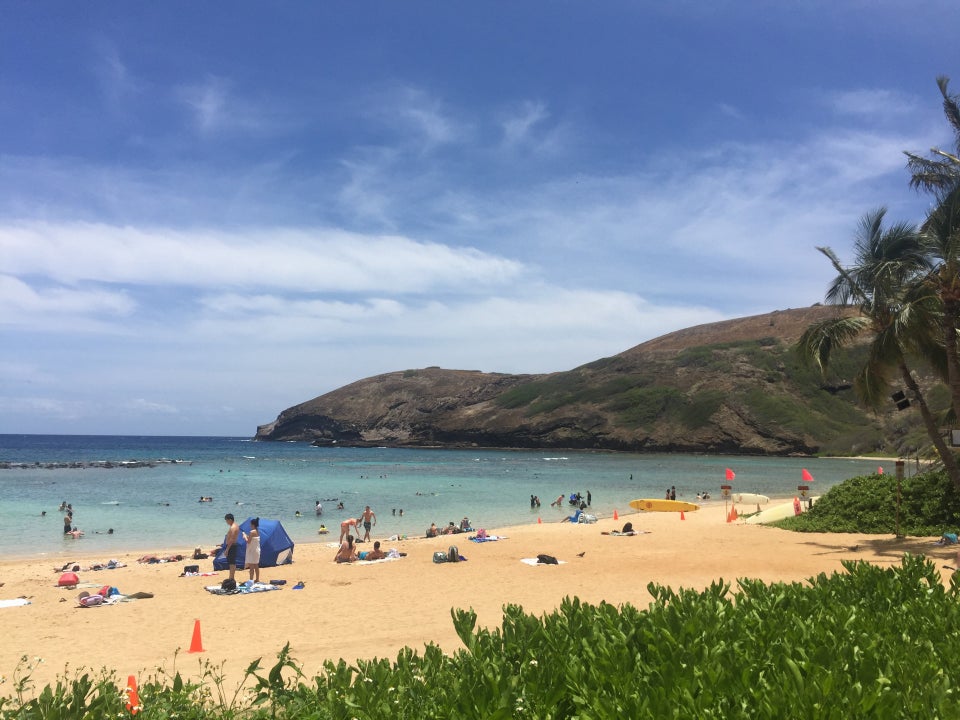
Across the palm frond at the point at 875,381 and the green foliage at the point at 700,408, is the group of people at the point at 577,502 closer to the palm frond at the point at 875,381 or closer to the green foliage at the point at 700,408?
the palm frond at the point at 875,381

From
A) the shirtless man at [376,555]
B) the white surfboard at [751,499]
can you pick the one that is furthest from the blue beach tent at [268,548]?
the white surfboard at [751,499]

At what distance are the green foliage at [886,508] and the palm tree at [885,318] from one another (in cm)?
127

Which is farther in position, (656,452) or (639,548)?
(656,452)

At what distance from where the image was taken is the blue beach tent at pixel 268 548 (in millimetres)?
18344

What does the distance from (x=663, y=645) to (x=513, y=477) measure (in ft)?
191

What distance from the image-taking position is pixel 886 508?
1867cm

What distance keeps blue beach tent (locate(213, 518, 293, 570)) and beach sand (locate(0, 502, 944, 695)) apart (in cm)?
50

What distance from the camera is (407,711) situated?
3.52 metres

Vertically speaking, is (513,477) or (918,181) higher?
(918,181)

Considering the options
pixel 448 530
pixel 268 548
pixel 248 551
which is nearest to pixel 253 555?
pixel 248 551

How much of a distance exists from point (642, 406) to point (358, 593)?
115644mm

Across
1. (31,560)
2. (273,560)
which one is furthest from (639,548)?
(31,560)

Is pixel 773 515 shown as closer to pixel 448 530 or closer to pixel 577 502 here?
pixel 448 530

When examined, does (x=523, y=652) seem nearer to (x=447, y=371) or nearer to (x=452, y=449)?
(x=452, y=449)
